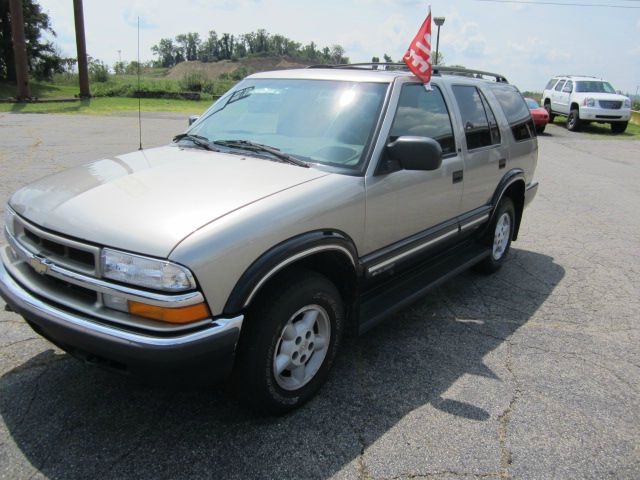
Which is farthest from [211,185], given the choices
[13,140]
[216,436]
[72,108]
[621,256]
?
[72,108]

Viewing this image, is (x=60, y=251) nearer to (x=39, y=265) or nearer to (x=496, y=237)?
(x=39, y=265)

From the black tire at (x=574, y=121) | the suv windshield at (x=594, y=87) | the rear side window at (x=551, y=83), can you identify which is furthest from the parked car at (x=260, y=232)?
the rear side window at (x=551, y=83)

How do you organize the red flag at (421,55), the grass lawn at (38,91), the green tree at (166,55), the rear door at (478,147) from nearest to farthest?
1. the red flag at (421,55)
2. the rear door at (478,147)
3. the grass lawn at (38,91)
4. the green tree at (166,55)

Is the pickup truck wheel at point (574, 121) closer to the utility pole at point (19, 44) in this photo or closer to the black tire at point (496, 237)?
the black tire at point (496, 237)

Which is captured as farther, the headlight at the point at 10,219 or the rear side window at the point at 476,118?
the rear side window at the point at 476,118

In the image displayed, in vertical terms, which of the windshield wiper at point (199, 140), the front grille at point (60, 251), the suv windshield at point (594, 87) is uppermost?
the suv windshield at point (594, 87)

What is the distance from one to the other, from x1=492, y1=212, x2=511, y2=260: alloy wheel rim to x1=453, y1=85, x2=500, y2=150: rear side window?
88 cm

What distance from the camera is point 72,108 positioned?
22.8m

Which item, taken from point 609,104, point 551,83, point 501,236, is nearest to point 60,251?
point 501,236

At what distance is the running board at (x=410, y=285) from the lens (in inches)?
135

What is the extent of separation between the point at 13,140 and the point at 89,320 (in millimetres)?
12620

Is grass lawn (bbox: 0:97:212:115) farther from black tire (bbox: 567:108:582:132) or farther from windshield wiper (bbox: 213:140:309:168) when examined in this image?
windshield wiper (bbox: 213:140:309:168)

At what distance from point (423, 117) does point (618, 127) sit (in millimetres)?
22966

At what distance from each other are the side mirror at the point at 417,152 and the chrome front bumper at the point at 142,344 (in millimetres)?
1460
